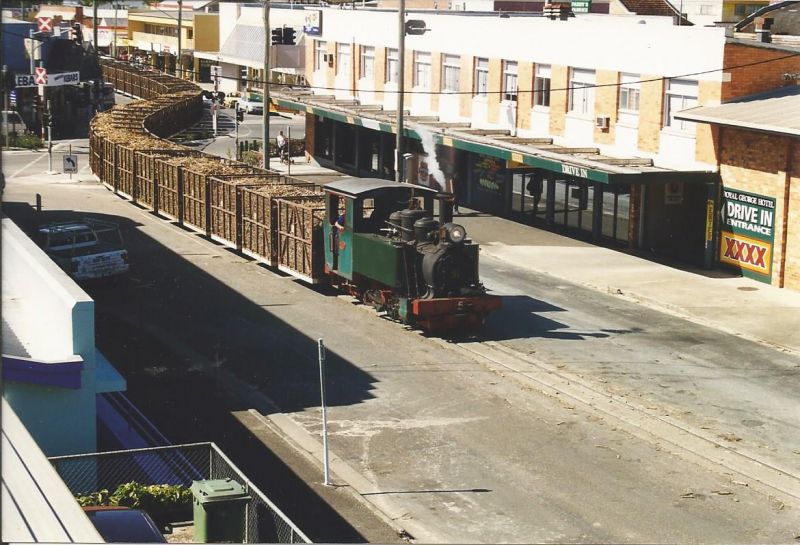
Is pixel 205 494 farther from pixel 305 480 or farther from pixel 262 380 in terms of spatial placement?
pixel 262 380

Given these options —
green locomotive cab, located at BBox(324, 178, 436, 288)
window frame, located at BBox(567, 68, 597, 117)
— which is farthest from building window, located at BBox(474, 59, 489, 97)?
green locomotive cab, located at BBox(324, 178, 436, 288)

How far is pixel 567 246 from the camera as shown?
36.8m

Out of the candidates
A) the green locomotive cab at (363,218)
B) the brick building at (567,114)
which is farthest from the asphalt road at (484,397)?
the brick building at (567,114)

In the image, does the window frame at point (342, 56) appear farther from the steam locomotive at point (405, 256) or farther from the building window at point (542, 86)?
the steam locomotive at point (405, 256)

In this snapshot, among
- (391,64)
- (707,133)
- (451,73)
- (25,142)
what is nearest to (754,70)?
(707,133)

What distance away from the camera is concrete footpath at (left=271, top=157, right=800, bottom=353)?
2695 centimetres

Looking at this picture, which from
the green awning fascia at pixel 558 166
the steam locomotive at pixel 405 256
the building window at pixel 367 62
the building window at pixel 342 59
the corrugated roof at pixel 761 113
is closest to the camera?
the steam locomotive at pixel 405 256

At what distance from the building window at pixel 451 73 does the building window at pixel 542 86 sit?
5.38 metres

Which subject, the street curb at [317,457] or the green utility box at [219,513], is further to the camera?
the street curb at [317,457]

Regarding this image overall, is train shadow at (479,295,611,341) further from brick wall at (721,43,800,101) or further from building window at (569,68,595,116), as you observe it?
building window at (569,68,595,116)

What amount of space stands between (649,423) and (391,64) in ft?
112

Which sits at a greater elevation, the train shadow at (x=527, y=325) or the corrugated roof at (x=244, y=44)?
the corrugated roof at (x=244, y=44)

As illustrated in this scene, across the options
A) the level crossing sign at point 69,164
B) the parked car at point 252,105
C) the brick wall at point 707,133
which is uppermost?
the brick wall at point 707,133

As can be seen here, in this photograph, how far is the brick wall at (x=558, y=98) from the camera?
39.6 metres
